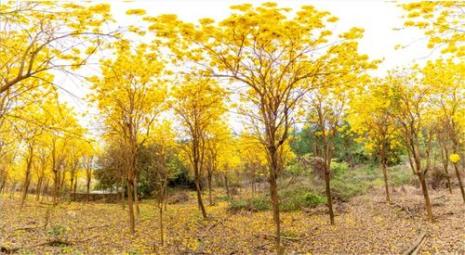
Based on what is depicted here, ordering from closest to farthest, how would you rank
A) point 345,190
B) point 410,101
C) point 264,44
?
point 264,44 < point 410,101 < point 345,190

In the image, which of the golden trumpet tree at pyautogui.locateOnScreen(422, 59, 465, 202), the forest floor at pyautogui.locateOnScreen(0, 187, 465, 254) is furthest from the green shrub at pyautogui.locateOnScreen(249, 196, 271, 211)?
the golden trumpet tree at pyautogui.locateOnScreen(422, 59, 465, 202)

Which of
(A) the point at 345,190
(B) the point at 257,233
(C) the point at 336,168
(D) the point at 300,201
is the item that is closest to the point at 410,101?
(B) the point at 257,233

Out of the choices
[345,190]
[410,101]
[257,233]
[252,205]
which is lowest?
[257,233]

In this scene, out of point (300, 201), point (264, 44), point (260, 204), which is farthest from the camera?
point (260, 204)

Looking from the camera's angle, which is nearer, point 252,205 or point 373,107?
point 373,107

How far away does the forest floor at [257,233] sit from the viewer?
28.7ft

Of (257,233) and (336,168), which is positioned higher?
(336,168)

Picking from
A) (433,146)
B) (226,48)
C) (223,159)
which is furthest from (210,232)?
(433,146)

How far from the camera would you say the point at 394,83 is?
11023 millimetres

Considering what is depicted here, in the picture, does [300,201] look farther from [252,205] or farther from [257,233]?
[257,233]

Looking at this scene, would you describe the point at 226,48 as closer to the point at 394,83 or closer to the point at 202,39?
the point at 202,39

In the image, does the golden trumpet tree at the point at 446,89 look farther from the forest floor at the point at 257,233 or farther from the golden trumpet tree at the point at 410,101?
the forest floor at the point at 257,233

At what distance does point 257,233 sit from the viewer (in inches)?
442

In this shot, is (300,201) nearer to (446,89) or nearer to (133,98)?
(446,89)
